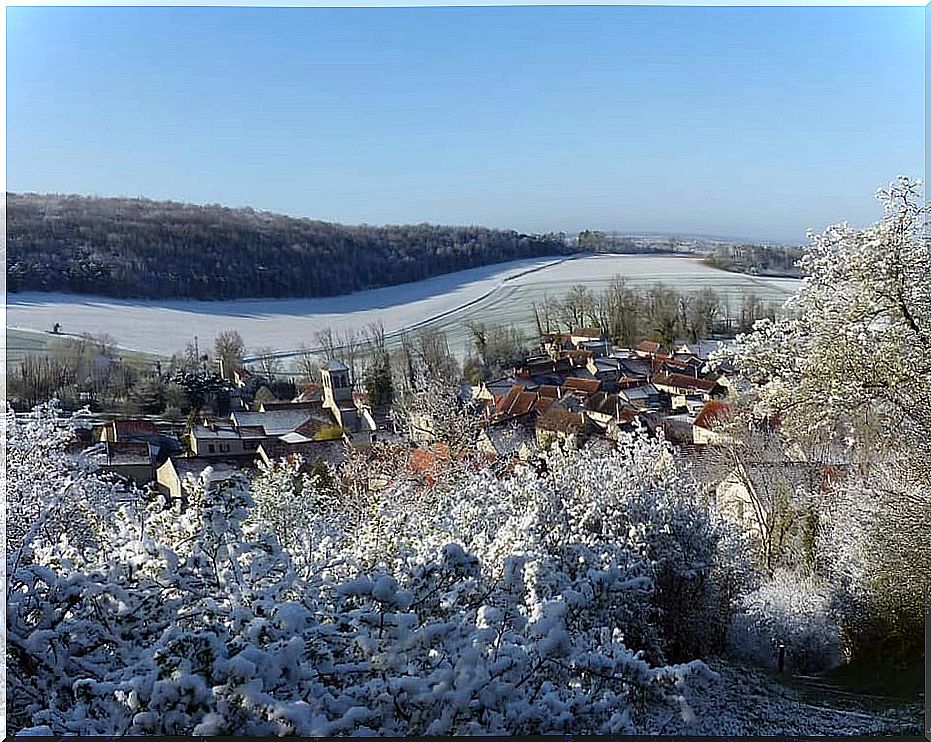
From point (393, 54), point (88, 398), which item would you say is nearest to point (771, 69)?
point (393, 54)

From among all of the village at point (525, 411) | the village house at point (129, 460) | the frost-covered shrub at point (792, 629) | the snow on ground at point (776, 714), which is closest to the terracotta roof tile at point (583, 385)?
the village at point (525, 411)

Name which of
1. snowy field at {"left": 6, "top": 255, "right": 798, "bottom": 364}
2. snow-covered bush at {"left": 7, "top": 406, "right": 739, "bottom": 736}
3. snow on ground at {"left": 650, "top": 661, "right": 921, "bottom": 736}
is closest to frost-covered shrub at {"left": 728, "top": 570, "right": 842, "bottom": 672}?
snow on ground at {"left": 650, "top": 661, "right": 921, "bottom": 736}

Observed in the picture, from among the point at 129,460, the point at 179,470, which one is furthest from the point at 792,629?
the point at 129,460

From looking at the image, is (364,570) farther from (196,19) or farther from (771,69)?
(771,69)

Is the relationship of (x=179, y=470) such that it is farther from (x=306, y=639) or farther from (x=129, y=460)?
(x=306, y=639)

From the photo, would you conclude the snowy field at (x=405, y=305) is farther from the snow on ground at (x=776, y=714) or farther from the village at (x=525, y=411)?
the snow on ground at (x=776, y=714)
